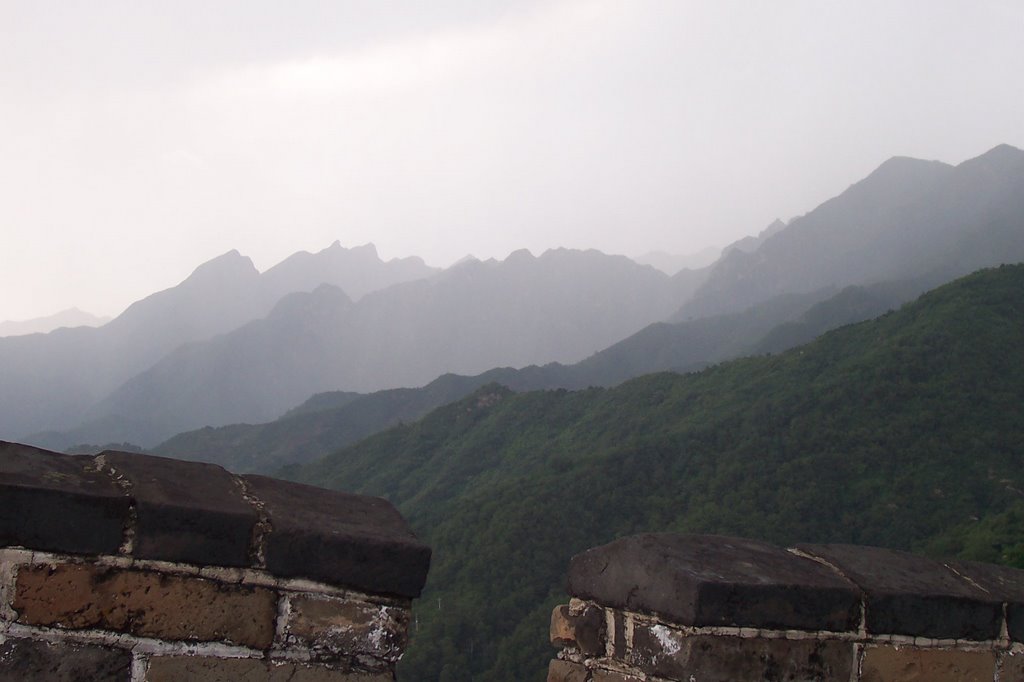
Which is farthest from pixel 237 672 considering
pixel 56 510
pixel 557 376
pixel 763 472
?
pixel 557 376

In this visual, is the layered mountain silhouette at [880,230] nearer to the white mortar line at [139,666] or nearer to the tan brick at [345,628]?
the tan brick at [345,628]

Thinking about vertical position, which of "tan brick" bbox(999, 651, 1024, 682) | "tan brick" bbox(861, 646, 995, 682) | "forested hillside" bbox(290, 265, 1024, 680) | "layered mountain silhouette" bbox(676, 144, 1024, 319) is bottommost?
"forested hillside" bbox(290, 265, 1024, 680)

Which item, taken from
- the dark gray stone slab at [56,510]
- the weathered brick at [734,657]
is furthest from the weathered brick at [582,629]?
the dark gray stone slab at [56,510]

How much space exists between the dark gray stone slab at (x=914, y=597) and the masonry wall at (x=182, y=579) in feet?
4.80

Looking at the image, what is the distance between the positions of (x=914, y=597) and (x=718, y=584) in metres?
0.86

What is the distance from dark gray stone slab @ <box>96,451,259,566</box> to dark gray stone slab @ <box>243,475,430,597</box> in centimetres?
8

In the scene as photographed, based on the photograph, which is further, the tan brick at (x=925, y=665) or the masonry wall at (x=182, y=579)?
the tan brick at (x=925, y=665)

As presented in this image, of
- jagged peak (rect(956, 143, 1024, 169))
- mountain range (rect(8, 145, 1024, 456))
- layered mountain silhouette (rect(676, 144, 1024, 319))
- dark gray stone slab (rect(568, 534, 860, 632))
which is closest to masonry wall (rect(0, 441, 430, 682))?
dark gray stone slab (rect(568, 534, 860, 632))

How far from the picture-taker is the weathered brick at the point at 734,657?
8.38ft

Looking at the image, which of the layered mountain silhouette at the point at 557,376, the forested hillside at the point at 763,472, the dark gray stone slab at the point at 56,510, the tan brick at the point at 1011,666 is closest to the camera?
the dark gray stone slab at the point at 56,510

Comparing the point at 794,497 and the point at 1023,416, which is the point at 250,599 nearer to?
the point at 794,497

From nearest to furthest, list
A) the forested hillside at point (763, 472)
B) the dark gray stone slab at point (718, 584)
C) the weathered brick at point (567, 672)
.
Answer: the dark gray stone slab at point (718, 584) → the weathered brick at point (567, 672) → the forested hillside at point (763, 472)

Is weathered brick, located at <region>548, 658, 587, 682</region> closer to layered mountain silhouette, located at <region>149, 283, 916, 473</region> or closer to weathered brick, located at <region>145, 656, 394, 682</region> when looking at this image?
weathered brick, located at <region>145, 656, 394, 682</region>

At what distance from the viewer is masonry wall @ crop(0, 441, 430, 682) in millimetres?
2199
